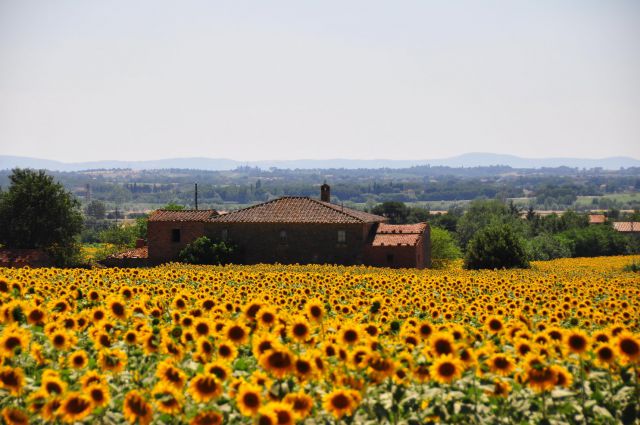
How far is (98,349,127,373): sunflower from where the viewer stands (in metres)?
7.55

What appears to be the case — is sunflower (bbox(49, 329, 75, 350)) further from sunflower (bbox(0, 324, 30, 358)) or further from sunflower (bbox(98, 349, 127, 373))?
sunflower (bbox(98, 349, 127, 373))

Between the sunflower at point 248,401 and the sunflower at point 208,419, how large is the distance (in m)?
0.18

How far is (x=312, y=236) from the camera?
2197 inches

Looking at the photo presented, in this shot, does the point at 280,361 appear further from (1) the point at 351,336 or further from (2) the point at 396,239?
(2) the point at 396,239

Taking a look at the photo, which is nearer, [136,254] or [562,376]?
[562,376]

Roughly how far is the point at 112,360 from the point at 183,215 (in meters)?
55.6

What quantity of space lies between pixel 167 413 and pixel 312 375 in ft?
4.20

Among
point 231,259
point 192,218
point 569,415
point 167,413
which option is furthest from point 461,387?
point 192,218

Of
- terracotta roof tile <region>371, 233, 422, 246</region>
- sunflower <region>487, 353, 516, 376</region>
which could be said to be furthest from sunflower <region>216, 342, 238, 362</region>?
terracotta roof tile <region>371, 233, 422, 246</region>

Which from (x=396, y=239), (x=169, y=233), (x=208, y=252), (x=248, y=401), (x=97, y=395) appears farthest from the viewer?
(x=169, y=233)

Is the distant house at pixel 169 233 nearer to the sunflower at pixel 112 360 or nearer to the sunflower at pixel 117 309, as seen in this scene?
the sunflower at pixel 117 309

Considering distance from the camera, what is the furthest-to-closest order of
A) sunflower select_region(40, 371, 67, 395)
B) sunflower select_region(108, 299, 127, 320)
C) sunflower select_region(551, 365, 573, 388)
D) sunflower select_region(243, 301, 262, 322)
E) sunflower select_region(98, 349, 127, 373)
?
1. sunflower select_region(108, 299, 127, 320)
2. sunflower select_region(243, 301, 262, 322)
3. sunflower select_region(98, 349, 127, 373)
4. sunflower select_region(551, 365, 573, 388)
5. sunflower select_region(40, 371, 67, 395)

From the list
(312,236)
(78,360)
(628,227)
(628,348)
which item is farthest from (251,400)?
(628,227)

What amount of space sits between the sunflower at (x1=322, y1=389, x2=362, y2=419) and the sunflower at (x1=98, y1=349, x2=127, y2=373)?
2195 mm
